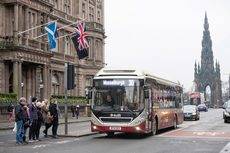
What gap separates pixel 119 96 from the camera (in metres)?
24.7

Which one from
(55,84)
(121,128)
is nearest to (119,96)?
(121,128)

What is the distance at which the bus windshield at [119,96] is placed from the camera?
966 inches

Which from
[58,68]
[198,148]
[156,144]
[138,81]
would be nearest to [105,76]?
[138,81]

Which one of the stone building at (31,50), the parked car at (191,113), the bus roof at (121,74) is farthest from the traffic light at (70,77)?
the parked car at (191,113)

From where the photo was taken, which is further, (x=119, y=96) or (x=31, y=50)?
(x=31, y=50)

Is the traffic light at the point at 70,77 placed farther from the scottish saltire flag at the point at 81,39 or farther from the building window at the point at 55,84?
the building window at the point at 55,84

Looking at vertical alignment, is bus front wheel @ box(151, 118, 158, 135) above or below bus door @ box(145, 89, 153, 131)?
below

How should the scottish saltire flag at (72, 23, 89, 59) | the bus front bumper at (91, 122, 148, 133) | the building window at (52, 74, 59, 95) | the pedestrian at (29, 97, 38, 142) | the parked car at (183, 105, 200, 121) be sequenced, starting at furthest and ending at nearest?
the building window at (52, 74, 59, 95)
the parked car at (183, 105, 200, 121)
the scottish saltire flag at (72, 23, 89, 59)
the bus front bumper at (91, 122, 148, 133)
the pedestrian at (29, 97, 38, 142)

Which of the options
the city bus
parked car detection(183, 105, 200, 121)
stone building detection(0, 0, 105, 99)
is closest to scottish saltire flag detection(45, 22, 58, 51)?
stone building detection(0, 0, 105, 99)

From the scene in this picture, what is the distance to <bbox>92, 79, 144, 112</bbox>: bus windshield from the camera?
80.5 ft

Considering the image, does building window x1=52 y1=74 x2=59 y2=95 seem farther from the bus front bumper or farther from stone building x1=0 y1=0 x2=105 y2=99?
the bus front bumper

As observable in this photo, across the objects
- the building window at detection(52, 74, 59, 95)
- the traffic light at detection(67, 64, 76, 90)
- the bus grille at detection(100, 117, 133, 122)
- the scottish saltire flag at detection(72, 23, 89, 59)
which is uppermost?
the scottish saltire flag at detection(72, 23, 89, 59)

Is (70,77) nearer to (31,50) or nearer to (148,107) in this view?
(148,107)

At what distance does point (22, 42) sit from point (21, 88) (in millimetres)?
4173
